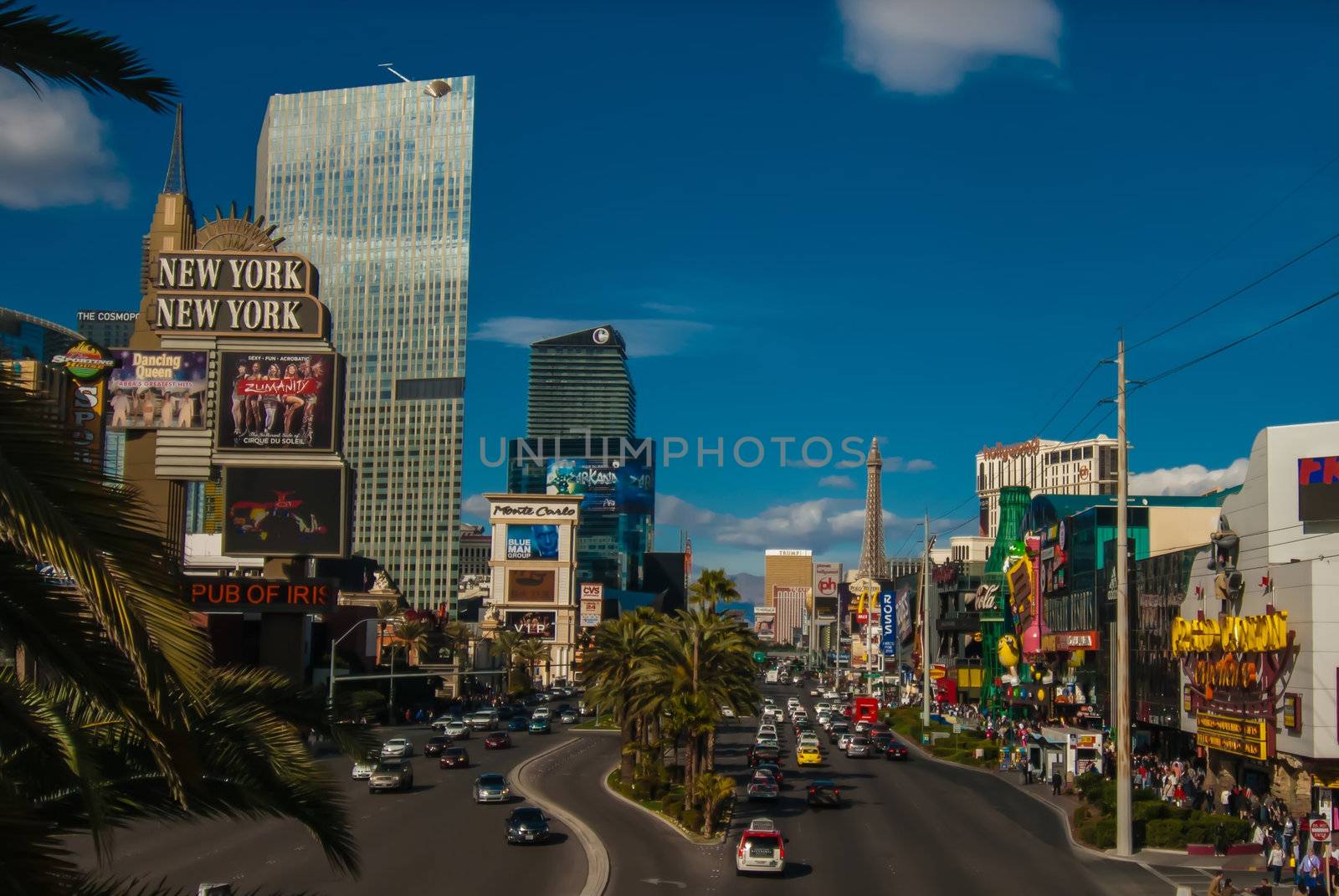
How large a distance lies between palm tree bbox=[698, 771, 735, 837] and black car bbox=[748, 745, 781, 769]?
18327mm

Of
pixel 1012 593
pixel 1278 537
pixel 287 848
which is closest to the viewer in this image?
pixel 287 848

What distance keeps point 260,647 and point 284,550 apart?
294 inches

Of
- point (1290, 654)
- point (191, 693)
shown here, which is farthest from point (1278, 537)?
point (191, 693)

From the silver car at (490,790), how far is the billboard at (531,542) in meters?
131

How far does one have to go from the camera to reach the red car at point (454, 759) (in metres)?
63.2

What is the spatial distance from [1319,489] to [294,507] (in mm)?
55268

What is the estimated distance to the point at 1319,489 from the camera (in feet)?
143

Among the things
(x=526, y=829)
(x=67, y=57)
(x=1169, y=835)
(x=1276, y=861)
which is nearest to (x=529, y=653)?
(x=526, y=829)

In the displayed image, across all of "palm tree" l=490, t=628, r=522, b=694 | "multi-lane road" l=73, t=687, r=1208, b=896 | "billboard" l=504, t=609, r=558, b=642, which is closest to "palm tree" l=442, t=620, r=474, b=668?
"palm tree" l=490, t=628, r=522, b=694

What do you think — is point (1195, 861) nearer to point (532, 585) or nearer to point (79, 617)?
point (79, 617)

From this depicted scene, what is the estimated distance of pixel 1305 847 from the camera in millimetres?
34938

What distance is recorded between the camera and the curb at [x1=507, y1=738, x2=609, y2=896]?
105ft

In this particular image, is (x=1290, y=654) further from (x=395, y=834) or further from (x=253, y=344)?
(x=253, y=344)

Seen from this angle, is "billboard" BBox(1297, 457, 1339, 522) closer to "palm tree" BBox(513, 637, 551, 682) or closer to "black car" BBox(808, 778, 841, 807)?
"black car" BBox(808, 778, 841, 807)
